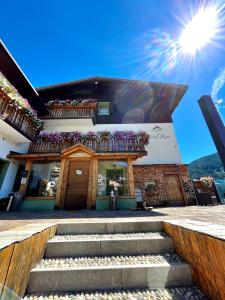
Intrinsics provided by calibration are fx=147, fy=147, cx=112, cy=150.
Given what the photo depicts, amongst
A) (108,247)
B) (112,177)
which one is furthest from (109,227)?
(112,177)

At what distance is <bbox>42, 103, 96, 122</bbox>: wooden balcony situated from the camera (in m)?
11.1

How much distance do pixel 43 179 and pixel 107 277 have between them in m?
7.59

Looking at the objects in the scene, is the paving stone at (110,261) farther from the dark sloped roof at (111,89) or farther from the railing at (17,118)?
the dark sloped roof at (111,89)

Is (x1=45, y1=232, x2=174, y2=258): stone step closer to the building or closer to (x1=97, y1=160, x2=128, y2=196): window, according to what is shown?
the building

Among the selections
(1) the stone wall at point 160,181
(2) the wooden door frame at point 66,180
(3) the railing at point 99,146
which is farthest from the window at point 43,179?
(1) the stone wall at point 160,181

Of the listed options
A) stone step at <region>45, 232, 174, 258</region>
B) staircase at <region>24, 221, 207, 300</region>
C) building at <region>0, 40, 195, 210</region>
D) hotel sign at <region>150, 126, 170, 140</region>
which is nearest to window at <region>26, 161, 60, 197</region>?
building at <region>0, 40, 195, 210</region>

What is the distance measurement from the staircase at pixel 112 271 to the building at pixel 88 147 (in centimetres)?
523

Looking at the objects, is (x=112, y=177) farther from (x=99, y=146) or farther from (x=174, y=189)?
(x=174, y=189)

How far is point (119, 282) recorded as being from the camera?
1845 millimetres

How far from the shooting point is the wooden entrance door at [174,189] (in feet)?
32.0

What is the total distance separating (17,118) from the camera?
813 centimetres

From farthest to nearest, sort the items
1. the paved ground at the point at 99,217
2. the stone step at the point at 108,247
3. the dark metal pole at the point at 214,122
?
the paved ground at the point at 99,217, the stone step at the point at 108,247, the dark metal pole at the point at 214,122

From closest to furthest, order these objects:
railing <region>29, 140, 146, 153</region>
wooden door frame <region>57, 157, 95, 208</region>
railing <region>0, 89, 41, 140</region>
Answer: railing <region>0, 89, 41, 140</region>, wooden door frame <region>57, 157, 95, 208</region>, railing <region>29, 140, 146, 153</region>

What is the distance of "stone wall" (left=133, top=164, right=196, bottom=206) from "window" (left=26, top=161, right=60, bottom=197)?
5.23m
